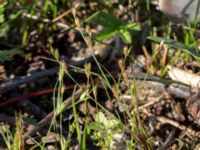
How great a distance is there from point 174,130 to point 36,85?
609 mm

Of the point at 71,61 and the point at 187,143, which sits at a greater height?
the point at 71,61

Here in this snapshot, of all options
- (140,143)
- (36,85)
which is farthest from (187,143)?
(36,85)

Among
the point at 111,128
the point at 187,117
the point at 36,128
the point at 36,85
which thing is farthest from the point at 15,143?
the point at 187,117

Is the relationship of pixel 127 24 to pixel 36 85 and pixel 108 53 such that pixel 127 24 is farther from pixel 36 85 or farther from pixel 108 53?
pixel 36 85

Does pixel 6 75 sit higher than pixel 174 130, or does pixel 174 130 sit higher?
pixel 6 75

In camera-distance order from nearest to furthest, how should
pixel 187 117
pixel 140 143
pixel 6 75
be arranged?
pixel 140 143, pixel 187 117, pixel 6 75

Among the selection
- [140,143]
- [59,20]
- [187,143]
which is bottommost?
[187,143]

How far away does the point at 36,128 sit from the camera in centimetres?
156

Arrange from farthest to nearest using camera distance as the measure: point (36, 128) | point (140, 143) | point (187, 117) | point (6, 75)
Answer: point (6, 75)
point (187, 117)
point (36, 128)
point (140, 143)

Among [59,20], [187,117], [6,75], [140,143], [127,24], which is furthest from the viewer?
[59,20]

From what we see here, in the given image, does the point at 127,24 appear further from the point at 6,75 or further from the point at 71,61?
the point at 6,75

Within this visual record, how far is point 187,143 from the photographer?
1.60 m

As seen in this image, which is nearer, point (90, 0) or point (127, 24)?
point (127, 24)

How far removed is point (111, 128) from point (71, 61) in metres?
0.57
